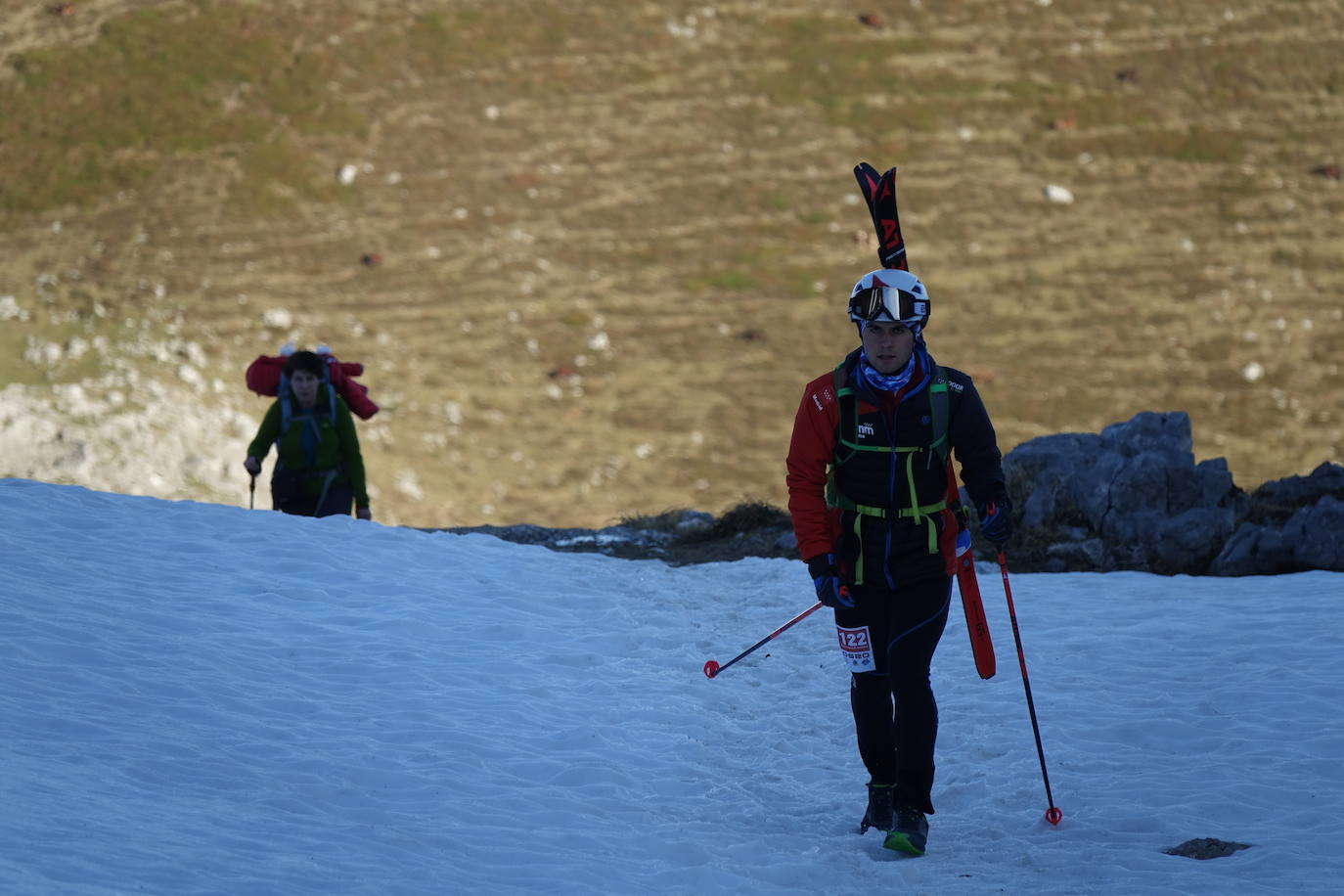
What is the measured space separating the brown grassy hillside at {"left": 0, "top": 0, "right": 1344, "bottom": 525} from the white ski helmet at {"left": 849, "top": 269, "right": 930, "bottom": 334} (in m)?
14.6

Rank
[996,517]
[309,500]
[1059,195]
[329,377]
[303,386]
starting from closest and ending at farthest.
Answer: [996,517], [303,386], [329,377], [309,500], [1059,195]

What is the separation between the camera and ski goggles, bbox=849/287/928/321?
608 cm

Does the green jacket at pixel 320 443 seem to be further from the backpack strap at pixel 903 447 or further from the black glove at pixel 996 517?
the black glove at pixel 996 517

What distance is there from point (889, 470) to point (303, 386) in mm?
6992

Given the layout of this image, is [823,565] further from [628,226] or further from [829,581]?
[628,226]

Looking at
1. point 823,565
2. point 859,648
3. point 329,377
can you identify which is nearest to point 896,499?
point 823,565

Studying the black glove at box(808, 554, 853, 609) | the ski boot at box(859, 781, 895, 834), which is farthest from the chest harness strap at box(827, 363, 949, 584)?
the ski boot at box(859, 781, 895, 834)

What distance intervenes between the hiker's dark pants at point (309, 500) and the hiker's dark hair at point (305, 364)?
3.85ft

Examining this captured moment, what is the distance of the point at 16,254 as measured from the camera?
2583 centimetres

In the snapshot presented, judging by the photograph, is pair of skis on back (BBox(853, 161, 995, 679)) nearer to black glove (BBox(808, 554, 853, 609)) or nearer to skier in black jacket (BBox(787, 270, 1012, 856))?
skier in black jacket (BBox(787, 270, 1012, 856))

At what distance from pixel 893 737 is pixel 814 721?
2201 millimetres

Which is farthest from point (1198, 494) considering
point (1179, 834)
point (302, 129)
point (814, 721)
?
point (302, 129)

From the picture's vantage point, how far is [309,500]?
40.7 ft

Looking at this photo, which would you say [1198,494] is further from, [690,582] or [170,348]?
[170,348]
